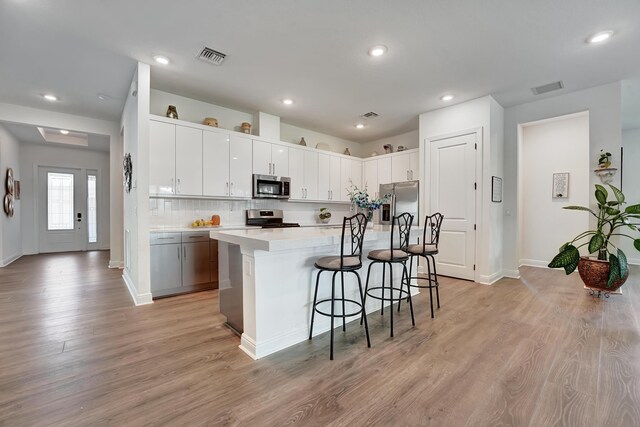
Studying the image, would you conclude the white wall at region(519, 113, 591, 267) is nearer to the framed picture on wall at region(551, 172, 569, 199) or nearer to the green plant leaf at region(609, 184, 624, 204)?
the framed picture on wall at region(551, 172, 569, 199)

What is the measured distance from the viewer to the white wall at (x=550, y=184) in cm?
506

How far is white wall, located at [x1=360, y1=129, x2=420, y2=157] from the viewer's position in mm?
5816

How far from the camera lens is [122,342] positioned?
233 cm

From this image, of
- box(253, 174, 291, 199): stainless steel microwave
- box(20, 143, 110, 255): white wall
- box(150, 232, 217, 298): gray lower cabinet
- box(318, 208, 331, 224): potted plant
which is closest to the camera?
box(150, 232, 217, 298): gray lower cabinet

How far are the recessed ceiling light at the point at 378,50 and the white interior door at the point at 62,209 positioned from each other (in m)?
8.19

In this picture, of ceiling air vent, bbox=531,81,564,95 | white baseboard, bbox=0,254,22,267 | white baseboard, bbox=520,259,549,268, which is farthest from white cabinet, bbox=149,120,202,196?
white baseboard, bbox=520,259,549,268

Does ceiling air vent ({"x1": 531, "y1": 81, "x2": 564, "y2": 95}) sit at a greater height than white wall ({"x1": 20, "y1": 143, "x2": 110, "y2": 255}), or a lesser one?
greater

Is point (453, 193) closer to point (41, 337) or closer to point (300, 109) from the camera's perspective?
point (300, 109)

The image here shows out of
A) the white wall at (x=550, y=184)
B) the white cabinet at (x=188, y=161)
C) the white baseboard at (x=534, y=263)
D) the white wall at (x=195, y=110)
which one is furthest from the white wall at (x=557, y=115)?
the white cabinet at (x=188, y=161)

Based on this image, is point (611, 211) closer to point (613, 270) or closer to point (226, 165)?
point (613, 270)

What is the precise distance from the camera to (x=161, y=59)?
313 centimetres

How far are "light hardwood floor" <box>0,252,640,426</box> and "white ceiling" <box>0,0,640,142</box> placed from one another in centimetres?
274

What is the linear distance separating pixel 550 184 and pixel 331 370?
575 cm

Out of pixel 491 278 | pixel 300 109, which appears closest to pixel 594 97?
pixel 491 278
